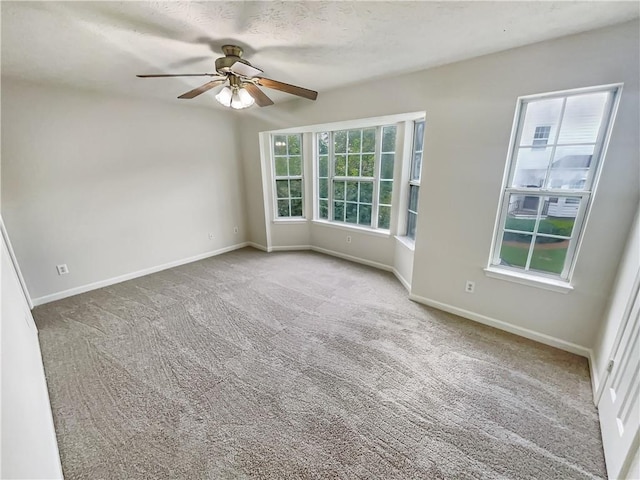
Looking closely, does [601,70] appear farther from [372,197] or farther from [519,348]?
[372,197]

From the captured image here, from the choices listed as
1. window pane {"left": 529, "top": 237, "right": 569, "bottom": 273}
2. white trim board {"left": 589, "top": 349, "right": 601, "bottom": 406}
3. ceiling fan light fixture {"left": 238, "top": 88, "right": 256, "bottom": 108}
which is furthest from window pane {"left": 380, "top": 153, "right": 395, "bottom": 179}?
white trim board {"left": 589, "top": 349, "right": 601, "bottom": 406}

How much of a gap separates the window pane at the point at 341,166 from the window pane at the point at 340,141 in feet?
0.34

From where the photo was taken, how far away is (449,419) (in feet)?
5.44

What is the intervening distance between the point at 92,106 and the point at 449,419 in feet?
15.2

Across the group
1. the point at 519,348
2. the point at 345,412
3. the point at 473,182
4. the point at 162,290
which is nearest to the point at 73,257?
the point at 162,290

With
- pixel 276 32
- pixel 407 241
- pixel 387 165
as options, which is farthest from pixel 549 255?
pixel 276 32

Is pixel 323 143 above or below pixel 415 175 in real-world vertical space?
above

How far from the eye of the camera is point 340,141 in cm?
409

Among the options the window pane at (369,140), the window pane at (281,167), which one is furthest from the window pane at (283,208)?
the window pane at (369,140)

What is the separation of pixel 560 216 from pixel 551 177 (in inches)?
12.7

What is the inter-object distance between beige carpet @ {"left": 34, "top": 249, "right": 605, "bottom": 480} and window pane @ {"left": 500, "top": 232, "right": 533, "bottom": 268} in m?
0.68

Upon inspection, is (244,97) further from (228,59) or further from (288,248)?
(288,248)

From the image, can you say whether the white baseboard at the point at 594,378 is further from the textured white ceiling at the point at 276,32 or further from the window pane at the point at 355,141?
the window pane at the point at 355,141

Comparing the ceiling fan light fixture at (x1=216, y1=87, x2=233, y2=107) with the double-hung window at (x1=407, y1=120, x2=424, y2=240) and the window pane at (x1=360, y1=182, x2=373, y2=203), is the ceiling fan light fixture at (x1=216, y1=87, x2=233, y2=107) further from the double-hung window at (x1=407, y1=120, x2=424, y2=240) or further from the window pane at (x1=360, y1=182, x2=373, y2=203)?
the window pane at (x1=360, y1=182, x2=373, y2=203)
